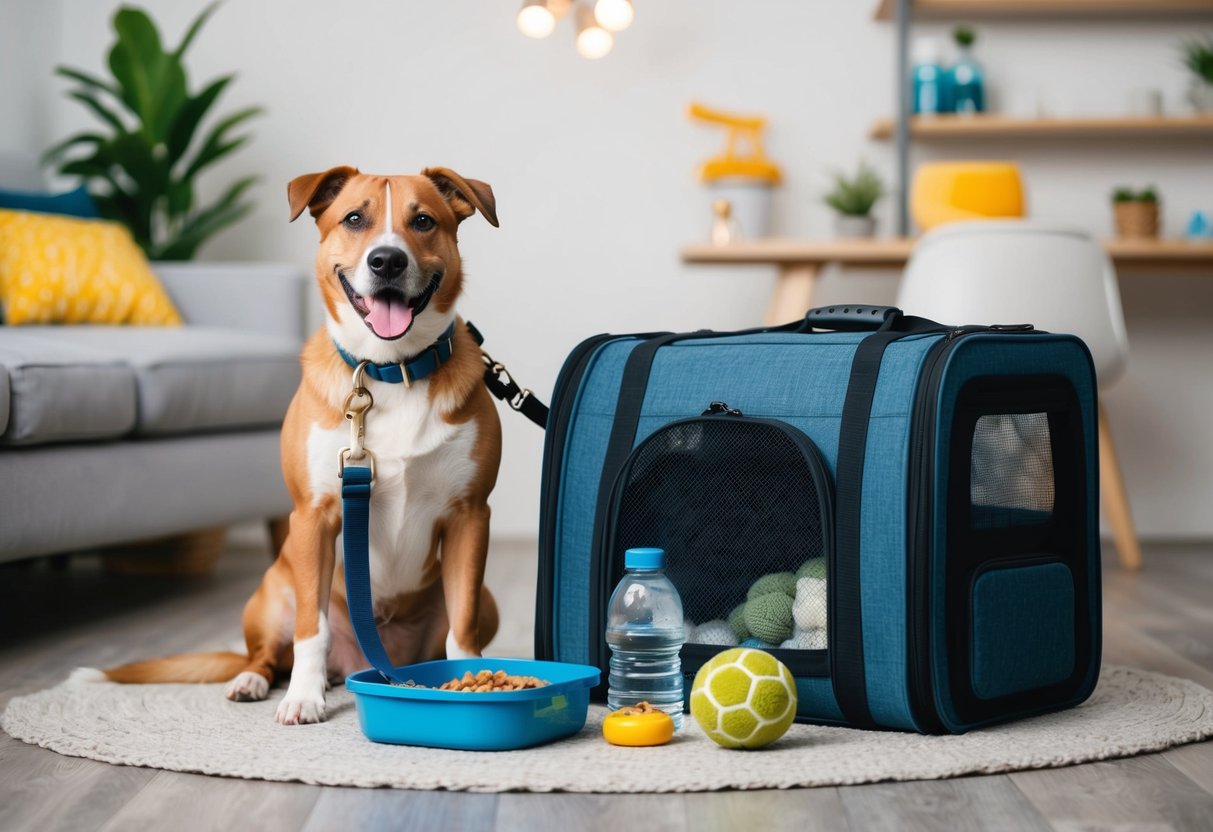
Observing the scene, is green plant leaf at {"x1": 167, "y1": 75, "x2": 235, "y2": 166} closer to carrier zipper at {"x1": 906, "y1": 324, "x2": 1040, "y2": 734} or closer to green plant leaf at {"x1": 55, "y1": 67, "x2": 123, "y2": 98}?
green plant leaf at {"x1": 55, "y1": 67, "x2": 123, "y2": 98}

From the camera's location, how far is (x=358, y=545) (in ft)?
5.21

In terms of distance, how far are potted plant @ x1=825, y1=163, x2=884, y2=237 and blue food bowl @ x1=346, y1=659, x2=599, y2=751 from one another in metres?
2.16

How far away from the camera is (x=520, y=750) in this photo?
4.54 ft

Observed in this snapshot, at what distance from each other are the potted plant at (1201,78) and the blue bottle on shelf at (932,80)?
642 millimetres

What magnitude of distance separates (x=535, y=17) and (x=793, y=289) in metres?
1.06

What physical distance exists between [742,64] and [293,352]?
1.58m

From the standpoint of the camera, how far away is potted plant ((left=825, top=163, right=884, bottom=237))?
11.0ft

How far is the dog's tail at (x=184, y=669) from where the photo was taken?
5.79ft

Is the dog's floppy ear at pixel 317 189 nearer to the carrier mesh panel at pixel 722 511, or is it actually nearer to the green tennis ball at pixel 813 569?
the carrier mesh panel at pixel 722 511

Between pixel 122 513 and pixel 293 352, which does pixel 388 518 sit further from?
pixel 293 352

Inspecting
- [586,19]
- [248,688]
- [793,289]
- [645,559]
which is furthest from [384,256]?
[586,19]

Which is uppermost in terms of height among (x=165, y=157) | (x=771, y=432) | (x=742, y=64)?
(x=742, y=64)

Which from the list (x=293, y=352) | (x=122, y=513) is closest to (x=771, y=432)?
(x=122, y=513)

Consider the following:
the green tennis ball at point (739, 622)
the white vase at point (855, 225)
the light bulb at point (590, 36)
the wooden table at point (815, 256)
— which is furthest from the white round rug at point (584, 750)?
the light bulb at point (590, 36)
